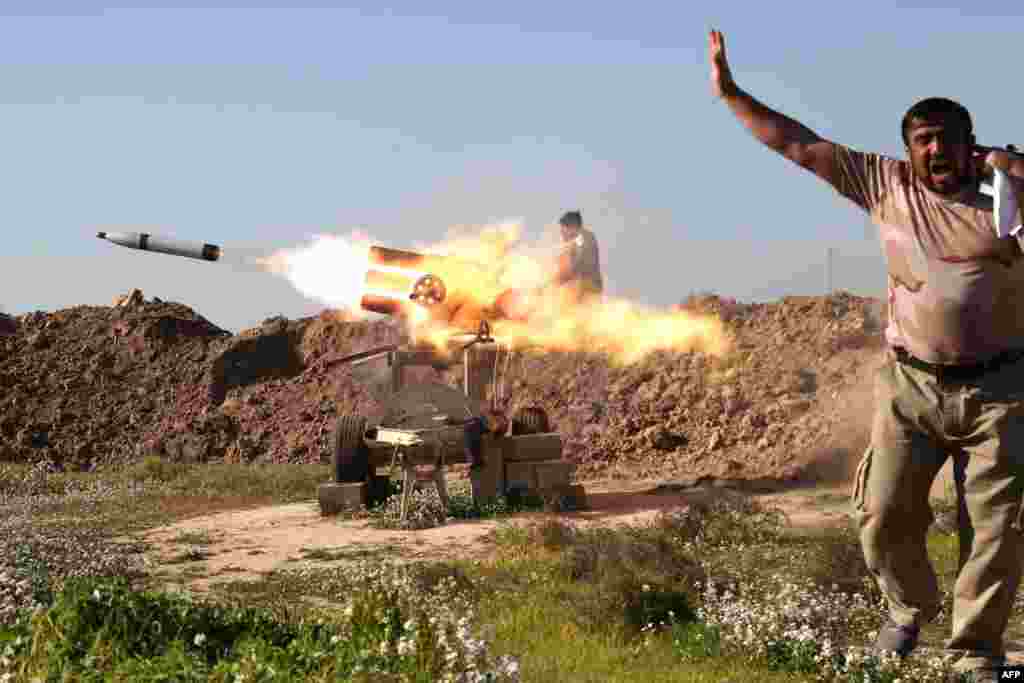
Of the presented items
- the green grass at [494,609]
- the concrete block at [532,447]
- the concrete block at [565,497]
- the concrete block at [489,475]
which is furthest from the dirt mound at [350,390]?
the green grass at [494,609]

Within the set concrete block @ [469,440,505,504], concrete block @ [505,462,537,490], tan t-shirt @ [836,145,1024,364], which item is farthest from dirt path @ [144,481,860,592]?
tan t-shirt @ [836,145,1024,364]

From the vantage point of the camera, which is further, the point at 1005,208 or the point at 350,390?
the point at 350,390

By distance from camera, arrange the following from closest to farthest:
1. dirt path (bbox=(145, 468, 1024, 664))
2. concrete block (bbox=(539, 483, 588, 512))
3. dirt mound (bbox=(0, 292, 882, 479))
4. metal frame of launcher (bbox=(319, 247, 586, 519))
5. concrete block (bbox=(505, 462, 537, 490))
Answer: dirt path (bbox=(145, 468, 1024, 664)), metal frame of launcher (bbox=(319, 247, 586, 519)), concrete block (bbox=(539, 483, 588, 512)), concrete block (bbox=(505, 462, 537, 490)), dirt mound (bbox=(0, 292, 882, 479))

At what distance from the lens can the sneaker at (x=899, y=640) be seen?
21.2 ft

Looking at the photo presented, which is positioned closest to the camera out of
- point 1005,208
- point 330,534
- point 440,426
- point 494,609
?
point 1005,208

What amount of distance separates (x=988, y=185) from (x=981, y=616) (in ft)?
6.58

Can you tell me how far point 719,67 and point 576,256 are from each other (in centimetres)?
1231

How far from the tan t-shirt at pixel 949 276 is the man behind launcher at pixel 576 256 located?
41.2 ft

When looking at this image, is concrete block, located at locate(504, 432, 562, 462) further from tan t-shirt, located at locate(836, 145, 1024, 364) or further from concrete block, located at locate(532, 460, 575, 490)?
tan t-shirt, located at locate(836, 145, 1024, 364)

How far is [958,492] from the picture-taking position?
638 cm

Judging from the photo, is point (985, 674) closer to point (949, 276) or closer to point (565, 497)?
point (949, 276)

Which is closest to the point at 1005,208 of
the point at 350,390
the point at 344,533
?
the point at 344,533

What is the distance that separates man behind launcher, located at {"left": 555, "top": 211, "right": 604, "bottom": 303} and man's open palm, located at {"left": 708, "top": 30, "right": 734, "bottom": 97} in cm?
1206

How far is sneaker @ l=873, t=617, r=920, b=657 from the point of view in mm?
6457
